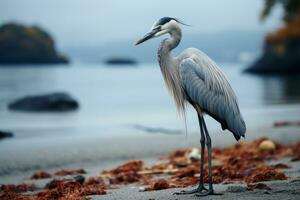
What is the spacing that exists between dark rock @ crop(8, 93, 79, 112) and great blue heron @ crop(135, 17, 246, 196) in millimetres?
15995

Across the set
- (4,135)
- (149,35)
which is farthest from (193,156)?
(4,135)

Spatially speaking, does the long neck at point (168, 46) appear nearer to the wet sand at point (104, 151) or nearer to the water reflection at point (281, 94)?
the wet sand at point (104, 151)

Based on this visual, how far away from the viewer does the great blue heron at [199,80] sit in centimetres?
685

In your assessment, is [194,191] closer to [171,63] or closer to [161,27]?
[171,63]

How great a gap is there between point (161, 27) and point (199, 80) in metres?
0.77

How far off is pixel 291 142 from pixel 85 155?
4.24 metres

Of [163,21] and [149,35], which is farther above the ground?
[163,21]

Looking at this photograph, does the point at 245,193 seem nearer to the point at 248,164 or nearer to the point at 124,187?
the point at 124,187

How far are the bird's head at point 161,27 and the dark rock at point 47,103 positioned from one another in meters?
16.0

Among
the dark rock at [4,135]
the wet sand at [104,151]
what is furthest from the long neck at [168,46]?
the dark rock at [4,135]

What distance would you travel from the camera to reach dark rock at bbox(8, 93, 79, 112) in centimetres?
2261

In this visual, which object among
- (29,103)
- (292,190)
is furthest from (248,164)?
(29,103)

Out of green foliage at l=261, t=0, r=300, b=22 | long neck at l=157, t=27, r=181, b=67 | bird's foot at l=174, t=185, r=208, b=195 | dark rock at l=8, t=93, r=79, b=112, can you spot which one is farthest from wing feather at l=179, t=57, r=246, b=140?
green foliage at l=261, t=0, r=300, b=22

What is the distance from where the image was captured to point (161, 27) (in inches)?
275
